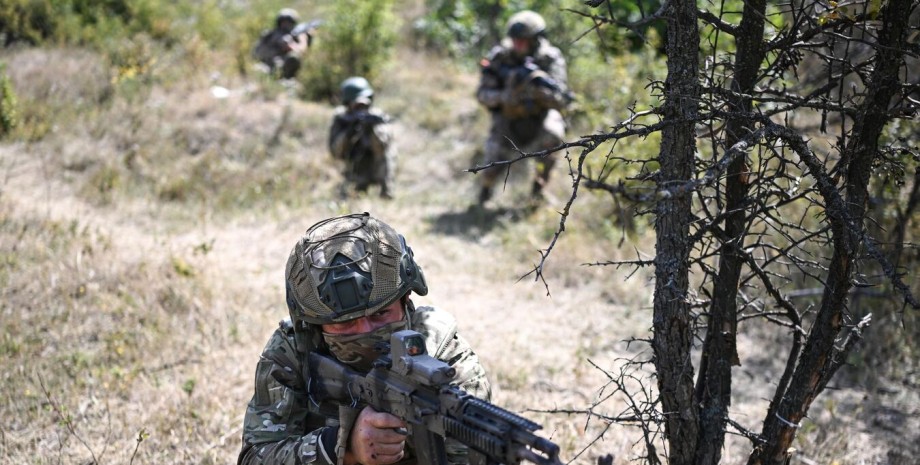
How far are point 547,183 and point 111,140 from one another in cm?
538

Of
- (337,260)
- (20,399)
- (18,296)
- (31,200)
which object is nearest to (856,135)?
(337,260)

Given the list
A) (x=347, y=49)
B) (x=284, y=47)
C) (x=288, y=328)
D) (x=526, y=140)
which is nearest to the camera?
(x=288, y=328)

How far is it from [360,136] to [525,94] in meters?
1.99

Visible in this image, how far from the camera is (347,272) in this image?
2621 mm

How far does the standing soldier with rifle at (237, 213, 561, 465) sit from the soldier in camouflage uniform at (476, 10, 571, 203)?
6.01 metres

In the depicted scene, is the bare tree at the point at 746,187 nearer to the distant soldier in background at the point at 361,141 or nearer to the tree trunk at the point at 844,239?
the tree trunk at the point at 844,239

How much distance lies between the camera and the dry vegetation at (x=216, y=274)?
14.0 feet

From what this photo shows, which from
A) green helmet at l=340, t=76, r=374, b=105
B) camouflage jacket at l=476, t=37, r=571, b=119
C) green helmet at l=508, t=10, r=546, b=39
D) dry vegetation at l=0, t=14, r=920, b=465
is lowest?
dry vegetation at l=0, t=14, r=920, b=465

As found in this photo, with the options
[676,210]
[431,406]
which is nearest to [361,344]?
[431,406]

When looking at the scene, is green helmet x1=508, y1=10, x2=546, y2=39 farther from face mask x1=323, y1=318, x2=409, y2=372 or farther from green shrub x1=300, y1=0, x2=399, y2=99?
face mask x1=323, y1=318, x2=409, y2=372

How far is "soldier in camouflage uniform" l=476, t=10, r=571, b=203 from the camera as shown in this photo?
346 inches

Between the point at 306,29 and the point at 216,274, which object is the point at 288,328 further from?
the point at 306,29

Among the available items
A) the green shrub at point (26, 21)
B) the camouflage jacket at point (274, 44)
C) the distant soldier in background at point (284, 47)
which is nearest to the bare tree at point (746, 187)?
the distant soldier in background at point (284, 47)

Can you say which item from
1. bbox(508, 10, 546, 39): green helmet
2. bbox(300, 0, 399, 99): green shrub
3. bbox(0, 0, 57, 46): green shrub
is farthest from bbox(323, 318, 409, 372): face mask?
bbox(0, 0, 57, 46): green shrub
